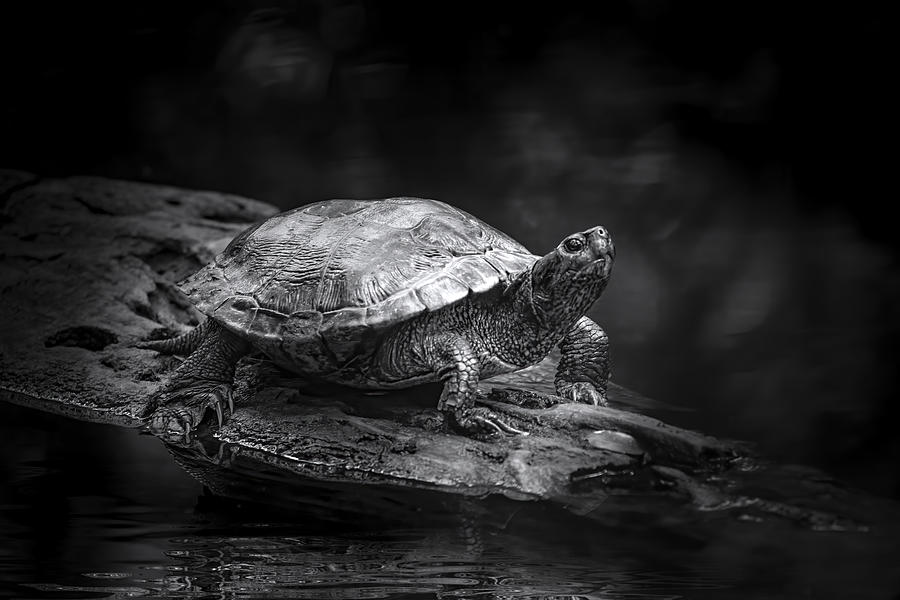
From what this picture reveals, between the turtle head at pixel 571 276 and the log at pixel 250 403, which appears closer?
the log at pixel 250 403

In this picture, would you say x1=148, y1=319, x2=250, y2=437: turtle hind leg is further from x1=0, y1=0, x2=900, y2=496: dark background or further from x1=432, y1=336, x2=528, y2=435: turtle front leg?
x1=0, y1=0, x2=900, y2=496: dark background

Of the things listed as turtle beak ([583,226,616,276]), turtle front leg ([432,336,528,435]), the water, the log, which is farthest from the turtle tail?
turtle beak ([583,226,616,276])

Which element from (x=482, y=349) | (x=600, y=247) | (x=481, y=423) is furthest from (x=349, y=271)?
(x=600, y=247)

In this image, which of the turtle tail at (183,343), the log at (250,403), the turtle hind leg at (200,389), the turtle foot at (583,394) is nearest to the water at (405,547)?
the log at (250,403)

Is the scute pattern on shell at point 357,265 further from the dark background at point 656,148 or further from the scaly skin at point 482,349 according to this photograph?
the dark background at point 656,148

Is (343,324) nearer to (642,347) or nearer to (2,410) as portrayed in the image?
(642,347)

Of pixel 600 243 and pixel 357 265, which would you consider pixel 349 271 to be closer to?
pixel 357 265

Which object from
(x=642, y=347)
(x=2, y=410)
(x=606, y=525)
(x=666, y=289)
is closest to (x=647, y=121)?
(x=666, y=289)
